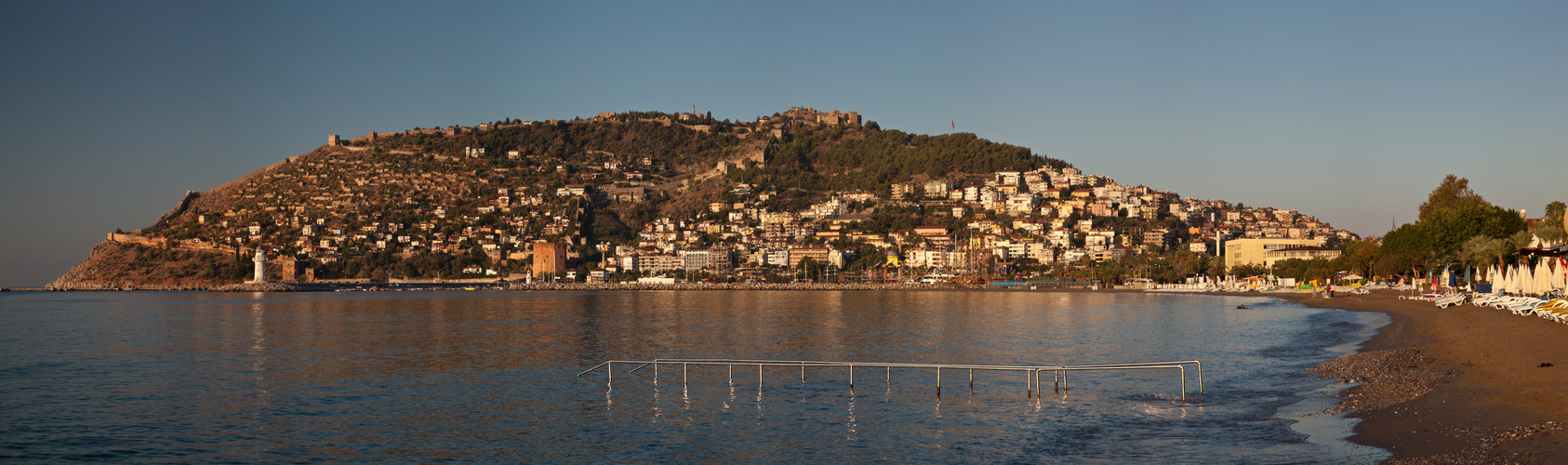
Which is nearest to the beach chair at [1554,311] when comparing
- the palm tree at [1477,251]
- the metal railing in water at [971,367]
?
the metal railing in water at [971,367]

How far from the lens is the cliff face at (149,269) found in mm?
148500

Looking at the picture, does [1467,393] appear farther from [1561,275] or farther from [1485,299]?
[1485,299]

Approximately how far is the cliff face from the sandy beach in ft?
505

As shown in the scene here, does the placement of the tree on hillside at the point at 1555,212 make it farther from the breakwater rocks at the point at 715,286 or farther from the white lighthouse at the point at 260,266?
the white lighthouse at the point at 260,266

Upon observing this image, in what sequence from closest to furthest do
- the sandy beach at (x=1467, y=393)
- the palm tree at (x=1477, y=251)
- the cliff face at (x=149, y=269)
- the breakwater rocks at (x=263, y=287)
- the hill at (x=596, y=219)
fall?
1. the sandy beach at (x=1467, y=393)
2. the palm tree at (x=1477, y=251)
3. the breakwater rocks at (x=263, y=287)
4. the cliff face at (x=149, y=269)
5. the hill at (x=596, y=219)

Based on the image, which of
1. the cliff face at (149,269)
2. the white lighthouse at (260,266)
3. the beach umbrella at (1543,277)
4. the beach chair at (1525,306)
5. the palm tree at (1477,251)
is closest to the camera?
the beach chair at (1525,306)

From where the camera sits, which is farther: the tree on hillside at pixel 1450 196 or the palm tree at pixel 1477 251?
the tree on hillside at pixel 1450 196

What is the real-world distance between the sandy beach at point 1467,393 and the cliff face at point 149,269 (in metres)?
154

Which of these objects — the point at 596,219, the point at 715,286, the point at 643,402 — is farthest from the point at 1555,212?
the point at 596,219

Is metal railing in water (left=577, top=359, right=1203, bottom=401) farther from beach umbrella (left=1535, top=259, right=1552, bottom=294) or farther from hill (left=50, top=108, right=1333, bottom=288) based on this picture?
hill (left=50, top=108, right=1333, bottom=288)

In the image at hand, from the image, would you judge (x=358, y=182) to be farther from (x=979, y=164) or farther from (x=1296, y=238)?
(x=1296, y=238)

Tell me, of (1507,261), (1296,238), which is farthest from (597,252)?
(1507,261)

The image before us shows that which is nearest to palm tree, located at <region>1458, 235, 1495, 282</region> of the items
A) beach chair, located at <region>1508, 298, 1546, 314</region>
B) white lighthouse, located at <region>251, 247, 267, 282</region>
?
beach chair, located at <region>1508, 298, 1546, 314</region>

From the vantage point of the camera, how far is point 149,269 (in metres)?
153
